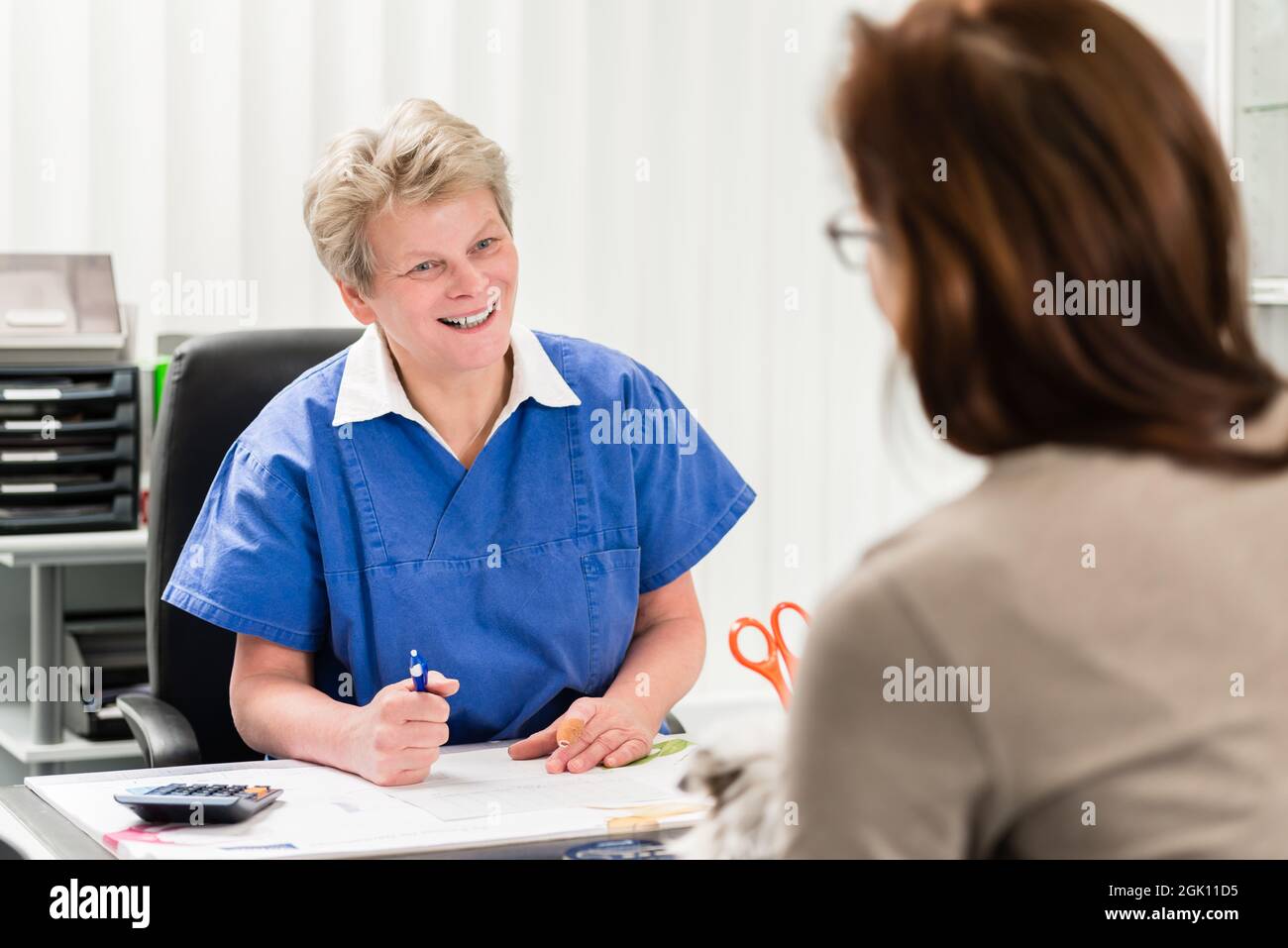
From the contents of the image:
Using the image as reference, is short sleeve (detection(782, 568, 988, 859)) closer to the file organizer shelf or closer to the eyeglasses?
the eyeglasses

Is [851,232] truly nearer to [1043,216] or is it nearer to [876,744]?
[1043,216]

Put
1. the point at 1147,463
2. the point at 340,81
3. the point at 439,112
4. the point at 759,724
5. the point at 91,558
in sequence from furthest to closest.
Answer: the point at 340,81
the point at 91,558
the point at 439,112
the point at 759,724
the point at 1147,463

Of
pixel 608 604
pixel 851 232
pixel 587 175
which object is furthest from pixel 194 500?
pixel 587 175

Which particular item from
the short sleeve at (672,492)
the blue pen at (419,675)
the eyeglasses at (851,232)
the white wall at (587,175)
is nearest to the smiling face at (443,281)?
the short sleeve at (672,492)

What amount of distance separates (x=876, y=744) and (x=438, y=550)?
1.01 meters

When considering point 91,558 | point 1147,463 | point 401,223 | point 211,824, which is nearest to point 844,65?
point 1147,463

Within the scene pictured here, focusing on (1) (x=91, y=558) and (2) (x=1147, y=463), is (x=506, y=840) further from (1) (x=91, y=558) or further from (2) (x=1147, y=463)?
(1) (x=91, y=558)

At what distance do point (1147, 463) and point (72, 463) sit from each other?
6.95 feet

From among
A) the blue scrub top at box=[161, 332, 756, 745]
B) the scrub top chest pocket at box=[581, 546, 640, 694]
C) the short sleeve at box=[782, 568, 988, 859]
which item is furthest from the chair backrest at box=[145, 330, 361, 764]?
the short sleeve at box=[782, 568, 988, 859]

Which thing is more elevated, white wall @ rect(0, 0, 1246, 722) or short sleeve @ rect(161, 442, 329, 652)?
white wall @ rect(0, 0, 1246, 722)

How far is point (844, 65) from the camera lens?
28.1 inches

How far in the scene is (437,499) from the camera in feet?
5.39

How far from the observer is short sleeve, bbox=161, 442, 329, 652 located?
5.09 feet

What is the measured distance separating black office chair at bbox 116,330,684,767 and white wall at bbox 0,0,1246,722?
1.08 meters
